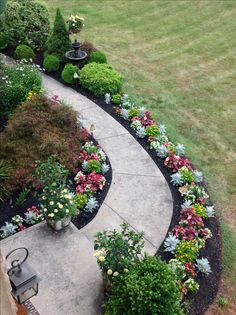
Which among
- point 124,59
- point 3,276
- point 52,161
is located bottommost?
point 124,59

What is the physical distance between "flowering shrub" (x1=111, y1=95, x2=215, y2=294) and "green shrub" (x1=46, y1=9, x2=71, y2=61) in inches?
101

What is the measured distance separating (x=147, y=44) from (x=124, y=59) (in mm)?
1374

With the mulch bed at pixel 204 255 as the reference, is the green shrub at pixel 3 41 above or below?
above

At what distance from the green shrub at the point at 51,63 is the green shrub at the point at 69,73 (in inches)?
23.6

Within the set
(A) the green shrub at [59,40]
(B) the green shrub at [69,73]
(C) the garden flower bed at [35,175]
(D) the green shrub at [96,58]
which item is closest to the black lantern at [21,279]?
(C) the garden flower bed at [35,175]

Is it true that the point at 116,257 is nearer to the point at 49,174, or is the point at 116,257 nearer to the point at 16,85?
the point at 49,174

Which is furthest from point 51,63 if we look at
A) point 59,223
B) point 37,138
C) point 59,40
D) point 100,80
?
point 59,223

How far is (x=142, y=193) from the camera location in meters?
8.20

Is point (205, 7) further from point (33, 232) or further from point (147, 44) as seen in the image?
point (33, 232)

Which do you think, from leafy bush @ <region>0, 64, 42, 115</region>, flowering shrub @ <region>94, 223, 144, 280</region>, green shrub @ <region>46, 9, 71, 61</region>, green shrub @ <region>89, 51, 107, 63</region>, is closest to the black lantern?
flowering shrub @ <region>94, 223, 144, 280</region>

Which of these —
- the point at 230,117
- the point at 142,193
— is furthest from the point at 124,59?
the point at 142,193

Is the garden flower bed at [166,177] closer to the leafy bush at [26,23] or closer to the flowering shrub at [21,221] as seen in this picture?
the flowering shrub at [21,221]

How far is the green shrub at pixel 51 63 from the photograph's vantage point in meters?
11.8

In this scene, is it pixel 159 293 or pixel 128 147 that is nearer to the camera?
pixel 159 293
